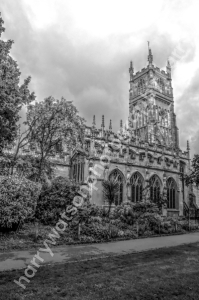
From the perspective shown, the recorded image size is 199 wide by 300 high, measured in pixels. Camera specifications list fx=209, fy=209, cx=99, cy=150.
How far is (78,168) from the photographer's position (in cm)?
2708

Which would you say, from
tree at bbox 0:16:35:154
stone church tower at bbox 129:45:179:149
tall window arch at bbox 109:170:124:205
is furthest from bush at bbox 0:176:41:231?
stone church tower at bbox 129:45:179:149

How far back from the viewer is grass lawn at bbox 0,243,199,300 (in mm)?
4496

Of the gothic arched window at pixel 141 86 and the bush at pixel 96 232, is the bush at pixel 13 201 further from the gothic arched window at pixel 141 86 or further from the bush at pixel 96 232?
the gothic arched window at pixel 141 86

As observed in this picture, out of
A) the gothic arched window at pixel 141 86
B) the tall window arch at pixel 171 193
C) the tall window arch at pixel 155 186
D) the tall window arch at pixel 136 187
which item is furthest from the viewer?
the gothic arched window at pixel 141 86

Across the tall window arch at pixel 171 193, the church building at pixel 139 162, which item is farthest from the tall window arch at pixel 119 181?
the tall window arch at pixel 171 193

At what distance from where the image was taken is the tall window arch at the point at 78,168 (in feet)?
84.9

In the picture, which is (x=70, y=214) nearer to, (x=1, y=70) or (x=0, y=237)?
(x=0, y=237)

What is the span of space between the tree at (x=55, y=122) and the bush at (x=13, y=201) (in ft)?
11.9

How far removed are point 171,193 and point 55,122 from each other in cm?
2483

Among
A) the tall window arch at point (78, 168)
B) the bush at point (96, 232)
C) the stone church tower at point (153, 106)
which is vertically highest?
the stone church tower at point (153, 106)

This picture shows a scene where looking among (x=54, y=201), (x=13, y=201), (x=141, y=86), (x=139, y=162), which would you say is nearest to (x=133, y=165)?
(x=139, y=162)

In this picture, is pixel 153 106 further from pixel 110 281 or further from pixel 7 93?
pixel 110 281

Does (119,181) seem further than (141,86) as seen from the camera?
No

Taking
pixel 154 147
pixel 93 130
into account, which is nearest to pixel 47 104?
pixel 93 130
